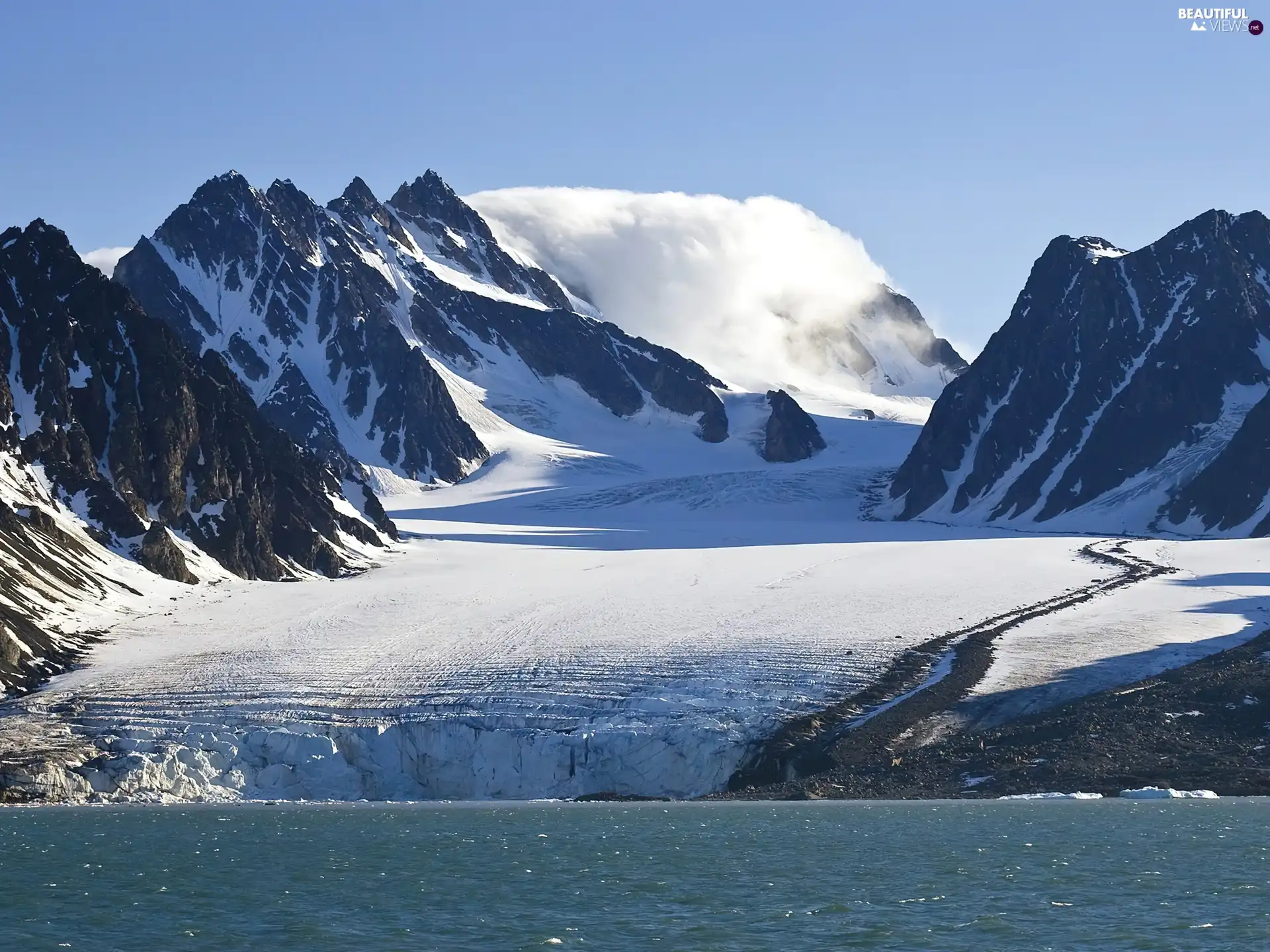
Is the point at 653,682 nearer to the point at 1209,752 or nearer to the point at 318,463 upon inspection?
the point at 1209,752

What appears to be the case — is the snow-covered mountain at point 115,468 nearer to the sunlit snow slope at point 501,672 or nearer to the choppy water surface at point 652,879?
the sunlit snow slope at point 501,672

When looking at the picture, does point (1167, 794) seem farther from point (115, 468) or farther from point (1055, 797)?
point (115, 468)

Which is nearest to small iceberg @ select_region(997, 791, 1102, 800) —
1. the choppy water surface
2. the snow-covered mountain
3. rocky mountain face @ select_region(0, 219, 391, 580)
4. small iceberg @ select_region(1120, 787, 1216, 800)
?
small iceberg @ select_region(1120, 787, 1216, 800)

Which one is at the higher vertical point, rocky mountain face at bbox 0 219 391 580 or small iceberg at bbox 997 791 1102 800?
rocky mountain face at bbox 0 219 391 580

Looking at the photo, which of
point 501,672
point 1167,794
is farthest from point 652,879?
point 501,672

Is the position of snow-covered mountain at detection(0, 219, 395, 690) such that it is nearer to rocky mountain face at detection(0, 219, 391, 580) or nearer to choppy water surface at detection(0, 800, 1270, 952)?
rocky mountain face at detection(0, 219, 391, 580)

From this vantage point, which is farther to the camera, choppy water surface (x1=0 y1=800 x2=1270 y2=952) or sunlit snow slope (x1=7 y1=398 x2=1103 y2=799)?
sunlit snow slope (x1=7 y1=398 x2=1103 y2=799)
